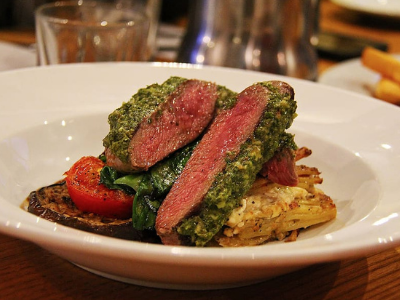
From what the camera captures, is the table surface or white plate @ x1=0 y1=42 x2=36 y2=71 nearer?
the table surface

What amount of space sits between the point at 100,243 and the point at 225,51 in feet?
8.82

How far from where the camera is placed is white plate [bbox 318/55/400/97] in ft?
11.6

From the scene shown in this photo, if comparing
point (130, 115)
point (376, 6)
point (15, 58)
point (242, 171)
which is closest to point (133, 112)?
point (130, 115)

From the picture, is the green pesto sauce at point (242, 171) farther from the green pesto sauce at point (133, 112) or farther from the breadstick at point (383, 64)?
the breadstick at point (383, 64)

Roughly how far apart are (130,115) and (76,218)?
39 cm

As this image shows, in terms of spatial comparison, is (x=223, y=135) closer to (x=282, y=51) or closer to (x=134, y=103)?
(x=134, y=103)

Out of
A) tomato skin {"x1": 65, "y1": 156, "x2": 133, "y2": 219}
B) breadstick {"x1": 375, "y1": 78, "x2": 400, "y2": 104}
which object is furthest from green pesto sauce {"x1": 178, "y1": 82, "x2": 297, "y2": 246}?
breadstick {"x1": 375, "y1": 78, "x2": 400, "y2": 104}

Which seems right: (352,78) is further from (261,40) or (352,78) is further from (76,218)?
(76,218)

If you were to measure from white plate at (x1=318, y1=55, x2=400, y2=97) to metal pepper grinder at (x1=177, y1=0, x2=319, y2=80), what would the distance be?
186 millimetres

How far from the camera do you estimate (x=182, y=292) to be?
4.62ft

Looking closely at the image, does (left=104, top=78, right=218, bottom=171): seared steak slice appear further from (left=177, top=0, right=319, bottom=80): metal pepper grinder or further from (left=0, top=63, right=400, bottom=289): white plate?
(left=177, top=0, right=319, bottom=80): metal pepper grinder

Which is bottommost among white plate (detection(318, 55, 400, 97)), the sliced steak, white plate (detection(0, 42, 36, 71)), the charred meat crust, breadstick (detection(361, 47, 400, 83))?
white plate (detection(0, 42, 36, 71))

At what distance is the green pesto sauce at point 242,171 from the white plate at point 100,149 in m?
0.18

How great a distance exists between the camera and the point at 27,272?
148 cm
